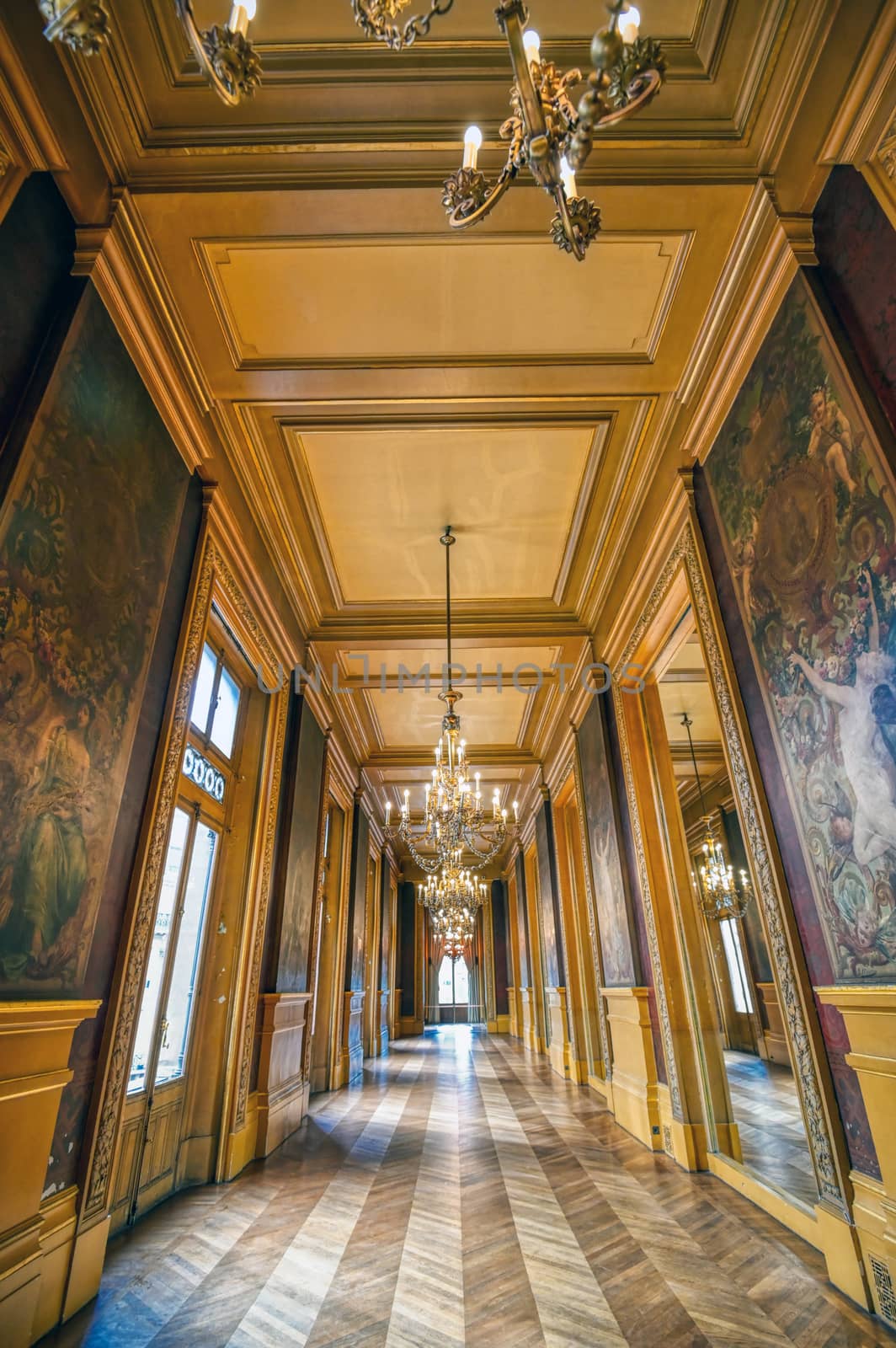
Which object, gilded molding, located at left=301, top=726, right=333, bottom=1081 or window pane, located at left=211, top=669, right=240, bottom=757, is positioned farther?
gilded molding, located at left=301, top=726, right=333, bottom=1081

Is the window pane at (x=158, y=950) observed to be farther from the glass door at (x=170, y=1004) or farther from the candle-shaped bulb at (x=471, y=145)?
the candle-shaped bulb at (x=471, y=145)

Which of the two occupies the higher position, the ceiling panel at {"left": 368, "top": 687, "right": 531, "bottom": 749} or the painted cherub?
the ceiling panel at {"left": 368, "top": 687, "right": 531, "bottom": 749}

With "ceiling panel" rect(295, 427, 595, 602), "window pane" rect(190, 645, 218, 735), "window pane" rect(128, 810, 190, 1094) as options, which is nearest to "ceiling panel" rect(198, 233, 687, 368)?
"ceiling panel" rect(295, 427, 595, 602)

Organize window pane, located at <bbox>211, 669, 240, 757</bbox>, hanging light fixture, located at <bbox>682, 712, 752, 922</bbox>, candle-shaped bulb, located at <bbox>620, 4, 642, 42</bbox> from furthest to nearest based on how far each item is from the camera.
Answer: hanging light fixture, located at <bbox>682, 712, 752, 922</bbox>, window pane, located at <bbox>211, 669, 240, 757</bbox>, candle-shaped bulb, located at <bbox>620, 4, 642, 42</bbox>

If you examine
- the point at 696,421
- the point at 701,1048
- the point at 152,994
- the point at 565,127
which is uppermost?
the point at 696,421

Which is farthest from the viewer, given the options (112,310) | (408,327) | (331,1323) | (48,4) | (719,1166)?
(719,1166)

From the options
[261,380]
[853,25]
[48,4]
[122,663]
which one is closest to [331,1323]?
[122,663]

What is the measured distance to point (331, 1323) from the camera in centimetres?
226

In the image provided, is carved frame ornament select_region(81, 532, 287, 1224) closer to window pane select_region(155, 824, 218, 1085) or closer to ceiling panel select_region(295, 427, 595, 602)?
window pane select_region(155, 824, 218, 1085)

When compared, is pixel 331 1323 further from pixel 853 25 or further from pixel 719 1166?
pixel 853 25

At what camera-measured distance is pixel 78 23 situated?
125 centimetres

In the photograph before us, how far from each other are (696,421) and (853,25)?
5.25 ft

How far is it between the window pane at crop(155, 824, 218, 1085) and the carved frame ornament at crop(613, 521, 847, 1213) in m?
3.22

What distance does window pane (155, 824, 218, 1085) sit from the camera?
3.81 m
